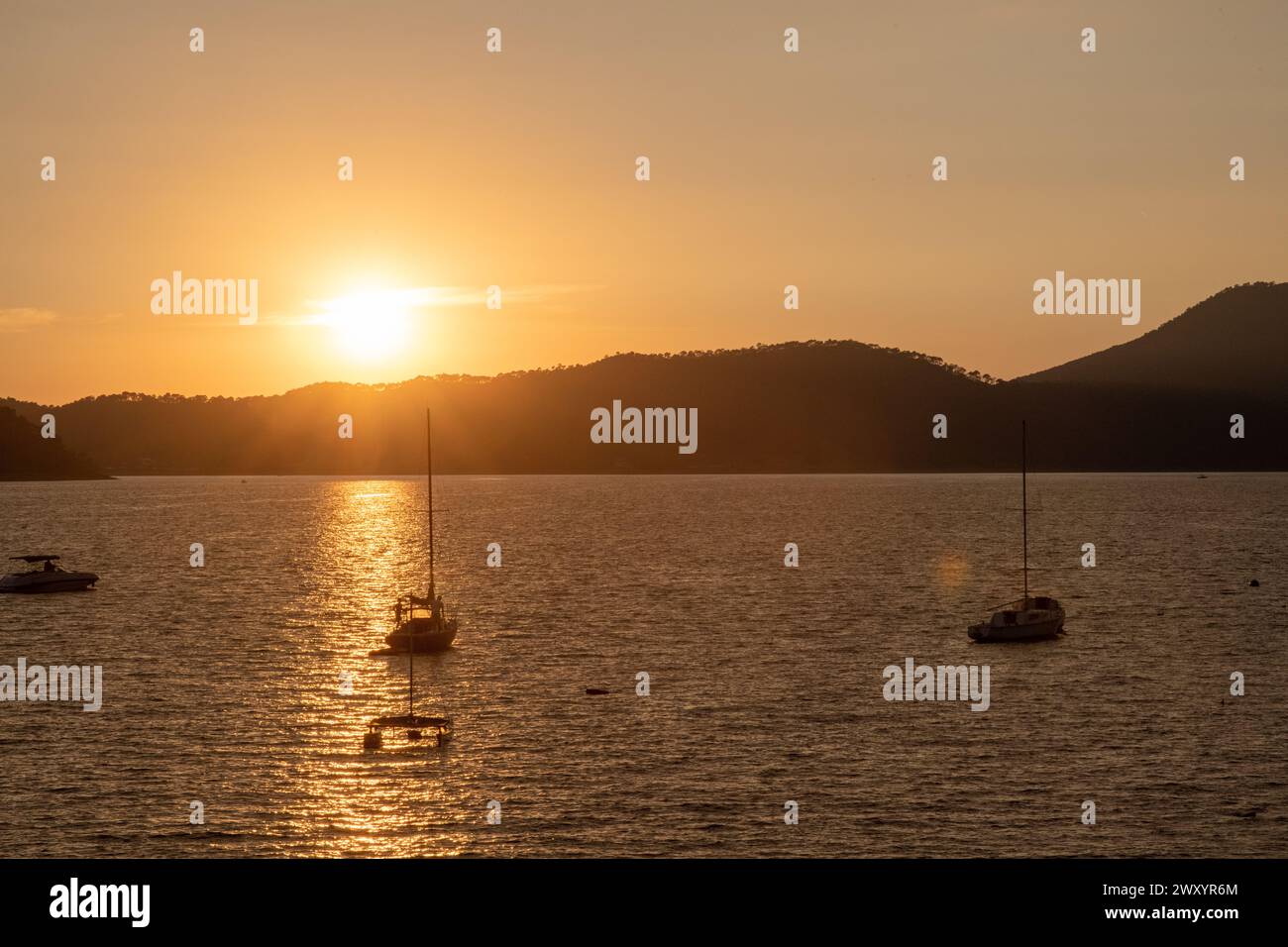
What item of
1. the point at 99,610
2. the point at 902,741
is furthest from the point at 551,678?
the point at 99,610

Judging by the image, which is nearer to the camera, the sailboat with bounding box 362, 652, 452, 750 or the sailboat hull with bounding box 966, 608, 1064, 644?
the sailboat with bounding box 362, 652, 452, 750

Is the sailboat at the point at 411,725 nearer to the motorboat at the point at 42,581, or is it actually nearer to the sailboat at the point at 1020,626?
the sailboat at the point at 1020,626

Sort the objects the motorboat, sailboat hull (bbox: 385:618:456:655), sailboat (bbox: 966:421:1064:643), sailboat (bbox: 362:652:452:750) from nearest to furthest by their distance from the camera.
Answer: sailboat (bbox: 362:652:452:750) < sailboat hull (bbox: 385:618:456:655) < sailboat (bbox: 966:421:1064:643) < the motorboat

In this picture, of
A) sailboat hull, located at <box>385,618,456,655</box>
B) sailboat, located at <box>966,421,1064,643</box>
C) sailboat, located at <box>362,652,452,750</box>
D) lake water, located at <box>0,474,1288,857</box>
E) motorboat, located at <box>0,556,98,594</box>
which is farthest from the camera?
motorboat, located at <box>0,556,98,594</box>

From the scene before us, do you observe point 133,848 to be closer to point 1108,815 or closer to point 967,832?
point 967,832

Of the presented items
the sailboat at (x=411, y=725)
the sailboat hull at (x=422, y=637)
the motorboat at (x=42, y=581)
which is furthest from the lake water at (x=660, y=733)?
the motorboat at (x=42, y=581)

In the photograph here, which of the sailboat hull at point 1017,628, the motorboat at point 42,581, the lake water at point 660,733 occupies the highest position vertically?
the motorboat at point 42,581

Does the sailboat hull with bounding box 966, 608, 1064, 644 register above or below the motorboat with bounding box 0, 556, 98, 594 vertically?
below

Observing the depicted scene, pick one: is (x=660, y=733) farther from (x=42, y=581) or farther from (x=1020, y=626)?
(x=42, y=581)

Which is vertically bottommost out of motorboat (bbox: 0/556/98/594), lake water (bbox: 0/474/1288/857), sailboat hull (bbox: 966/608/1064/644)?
lake water (bbox: 0/474/1288/857)

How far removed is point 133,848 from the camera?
43969mm

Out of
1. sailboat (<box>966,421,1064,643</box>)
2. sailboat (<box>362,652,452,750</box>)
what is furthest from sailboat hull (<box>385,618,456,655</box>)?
sailboat (<box>966,421,1064,643</box>)

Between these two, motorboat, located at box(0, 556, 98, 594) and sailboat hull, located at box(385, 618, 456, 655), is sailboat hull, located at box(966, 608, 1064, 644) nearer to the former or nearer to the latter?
sailboat hull, located at box(385, 618, 456, 655)

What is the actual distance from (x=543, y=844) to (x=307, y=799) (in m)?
11.8
